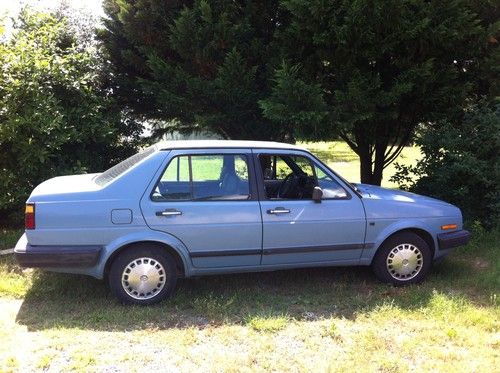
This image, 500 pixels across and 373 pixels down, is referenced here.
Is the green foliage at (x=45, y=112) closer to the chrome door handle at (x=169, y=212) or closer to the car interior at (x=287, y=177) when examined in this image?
the chrome door handle at (x=169, y=212)

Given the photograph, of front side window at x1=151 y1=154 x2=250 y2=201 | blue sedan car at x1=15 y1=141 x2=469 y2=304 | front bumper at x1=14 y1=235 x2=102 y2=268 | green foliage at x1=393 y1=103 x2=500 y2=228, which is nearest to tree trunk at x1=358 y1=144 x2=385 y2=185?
green foliage at x1=393 y1=103 x2=500 y2=228

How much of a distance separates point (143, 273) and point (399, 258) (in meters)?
2.60

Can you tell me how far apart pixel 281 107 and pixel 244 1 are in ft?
7.40

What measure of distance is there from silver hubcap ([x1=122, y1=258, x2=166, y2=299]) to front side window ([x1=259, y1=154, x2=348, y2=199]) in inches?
50.5

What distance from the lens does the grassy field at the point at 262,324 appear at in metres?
3.79

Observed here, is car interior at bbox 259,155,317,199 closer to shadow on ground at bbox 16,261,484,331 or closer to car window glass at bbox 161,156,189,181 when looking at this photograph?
car window glass at bbox 161,156,189,181

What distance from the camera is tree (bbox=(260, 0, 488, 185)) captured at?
6.85 meters

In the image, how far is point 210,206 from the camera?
4.82m

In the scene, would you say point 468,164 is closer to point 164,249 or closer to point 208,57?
point 208,57

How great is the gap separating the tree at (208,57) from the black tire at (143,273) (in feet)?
11.8

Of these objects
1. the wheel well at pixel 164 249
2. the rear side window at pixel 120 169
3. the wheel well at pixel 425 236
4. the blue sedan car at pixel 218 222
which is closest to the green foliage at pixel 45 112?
the blue sedan car at pixel 218 222

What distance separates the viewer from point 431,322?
450 cm

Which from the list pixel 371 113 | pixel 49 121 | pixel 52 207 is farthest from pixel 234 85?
pixel 52 207

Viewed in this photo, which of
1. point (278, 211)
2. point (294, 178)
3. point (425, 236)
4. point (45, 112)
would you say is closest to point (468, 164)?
point (425, 236)
